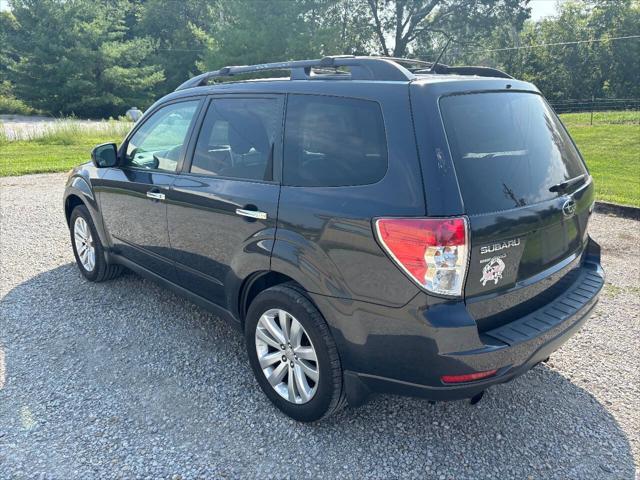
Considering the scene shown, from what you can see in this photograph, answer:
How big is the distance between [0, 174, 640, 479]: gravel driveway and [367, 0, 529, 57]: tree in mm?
38982

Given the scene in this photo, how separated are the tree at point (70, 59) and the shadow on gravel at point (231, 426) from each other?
3586 centimetres

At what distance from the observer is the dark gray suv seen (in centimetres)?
221

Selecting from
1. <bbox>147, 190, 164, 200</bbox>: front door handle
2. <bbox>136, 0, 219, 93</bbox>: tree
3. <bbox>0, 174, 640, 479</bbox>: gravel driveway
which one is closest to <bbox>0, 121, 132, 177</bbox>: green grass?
<bbox>0, 174, 640, 479</bbox>: gravel driveway

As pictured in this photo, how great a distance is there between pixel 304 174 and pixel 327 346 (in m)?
0.91

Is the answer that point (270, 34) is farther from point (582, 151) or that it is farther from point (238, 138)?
point (238, 138)

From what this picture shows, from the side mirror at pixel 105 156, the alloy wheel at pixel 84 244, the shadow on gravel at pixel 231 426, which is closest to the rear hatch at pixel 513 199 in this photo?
the shadow on gravel at pixel 231 426

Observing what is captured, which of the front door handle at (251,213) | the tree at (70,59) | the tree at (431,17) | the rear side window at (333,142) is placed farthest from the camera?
the tree at (431,17)

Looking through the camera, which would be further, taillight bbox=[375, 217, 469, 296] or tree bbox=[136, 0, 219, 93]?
tree bbox=[136, 0, 219, 93]

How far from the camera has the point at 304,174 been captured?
2684 millimetres

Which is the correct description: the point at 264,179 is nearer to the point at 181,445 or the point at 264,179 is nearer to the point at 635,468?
the point at 181,445

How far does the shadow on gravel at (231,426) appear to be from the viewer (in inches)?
99.1

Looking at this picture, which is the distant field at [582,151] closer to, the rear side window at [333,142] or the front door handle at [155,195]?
the rear side window at [333,142]

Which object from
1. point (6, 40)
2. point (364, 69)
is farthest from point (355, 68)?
point (6, 40)

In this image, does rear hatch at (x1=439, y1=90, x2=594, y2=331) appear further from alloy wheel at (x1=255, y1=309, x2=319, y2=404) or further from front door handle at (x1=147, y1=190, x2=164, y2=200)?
front door handle at (x1=147, y1=190, x2=164, y2=200)
